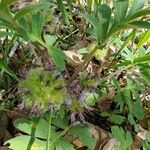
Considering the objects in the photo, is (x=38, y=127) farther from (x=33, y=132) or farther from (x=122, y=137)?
(x=122, y=137)

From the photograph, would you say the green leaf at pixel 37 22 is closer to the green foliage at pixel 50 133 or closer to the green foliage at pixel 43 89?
the green foliage at pixel 43 89

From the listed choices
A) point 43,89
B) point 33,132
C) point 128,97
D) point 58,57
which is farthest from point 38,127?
point 128,97

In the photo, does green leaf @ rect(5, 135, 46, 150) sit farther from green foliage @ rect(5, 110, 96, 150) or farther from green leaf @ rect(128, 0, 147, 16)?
green leaf @ rect(128, 0, 147, 16)

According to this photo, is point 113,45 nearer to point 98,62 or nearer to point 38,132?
point 98,62

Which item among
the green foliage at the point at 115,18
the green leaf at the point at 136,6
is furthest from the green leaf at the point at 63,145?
the green leaf at the point at 136,6

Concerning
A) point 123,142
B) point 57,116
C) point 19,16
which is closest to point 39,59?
point 57,116

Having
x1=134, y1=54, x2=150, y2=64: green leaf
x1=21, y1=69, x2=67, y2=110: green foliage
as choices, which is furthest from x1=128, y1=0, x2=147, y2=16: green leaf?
x1=21, y1=69, x2=67, y2=110: green foliage

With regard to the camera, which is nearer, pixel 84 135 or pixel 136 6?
pixel 136 6
